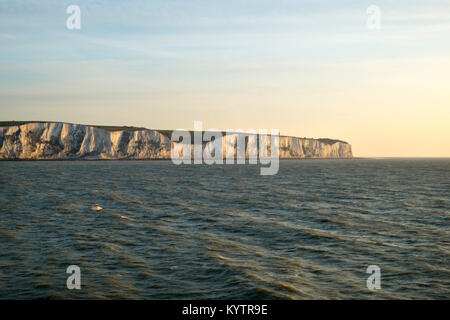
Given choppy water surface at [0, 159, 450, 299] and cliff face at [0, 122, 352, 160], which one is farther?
cliff face at [0, 122, 352, 160]

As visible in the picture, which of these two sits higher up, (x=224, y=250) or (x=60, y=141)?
(x=60, y=141)

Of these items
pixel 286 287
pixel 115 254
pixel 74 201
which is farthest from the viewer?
pixel 74 201

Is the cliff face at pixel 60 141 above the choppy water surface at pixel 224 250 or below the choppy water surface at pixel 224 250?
above

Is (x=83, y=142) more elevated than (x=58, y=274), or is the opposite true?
(x=83, y=142)

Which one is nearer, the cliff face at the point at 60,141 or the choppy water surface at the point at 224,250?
the choppy water surface at the point at 224,250

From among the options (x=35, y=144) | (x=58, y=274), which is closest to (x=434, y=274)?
(x=58, y=274)

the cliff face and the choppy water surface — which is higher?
the cliff face

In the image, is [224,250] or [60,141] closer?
[224,250]
